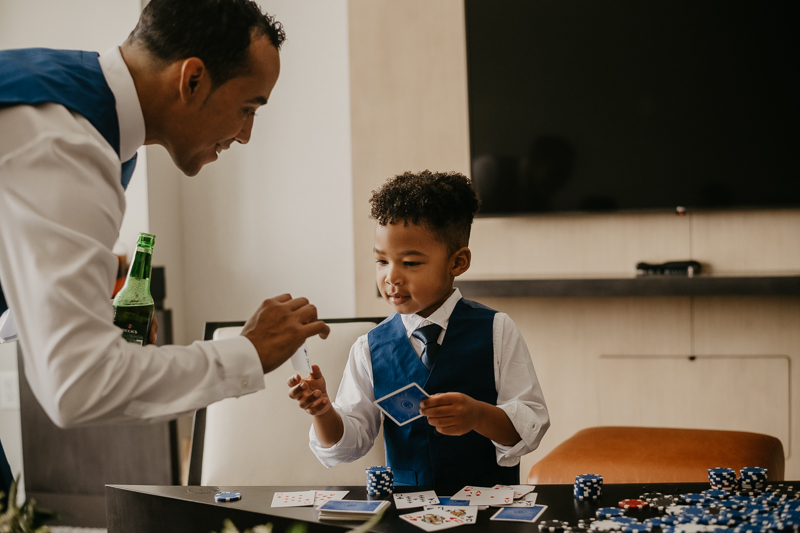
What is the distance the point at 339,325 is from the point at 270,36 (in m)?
0.84

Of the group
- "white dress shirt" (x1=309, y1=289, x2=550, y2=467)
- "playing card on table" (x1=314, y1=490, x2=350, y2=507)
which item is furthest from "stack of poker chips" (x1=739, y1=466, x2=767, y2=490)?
"playing card on table" (x1=314, y1=490, x2=350, y2=507)

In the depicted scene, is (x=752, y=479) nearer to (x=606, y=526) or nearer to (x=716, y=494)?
(x=716, y=494)

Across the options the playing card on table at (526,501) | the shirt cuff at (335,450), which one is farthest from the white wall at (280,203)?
the playing card on table at (526,501)

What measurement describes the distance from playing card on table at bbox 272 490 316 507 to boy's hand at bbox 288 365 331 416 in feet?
0.65

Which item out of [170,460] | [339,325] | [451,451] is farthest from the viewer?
[170,460]

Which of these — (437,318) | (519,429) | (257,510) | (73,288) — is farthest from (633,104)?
(73,288)

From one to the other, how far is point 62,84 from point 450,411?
77 centimetres

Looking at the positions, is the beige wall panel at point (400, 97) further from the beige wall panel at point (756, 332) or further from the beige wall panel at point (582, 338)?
the beige wall panel at point (756, 332)

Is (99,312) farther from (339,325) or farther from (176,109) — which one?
(339,325)

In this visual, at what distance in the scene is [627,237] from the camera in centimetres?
293

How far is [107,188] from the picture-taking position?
899 mm

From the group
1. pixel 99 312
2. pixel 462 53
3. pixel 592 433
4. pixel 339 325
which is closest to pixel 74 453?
pixel 339 325

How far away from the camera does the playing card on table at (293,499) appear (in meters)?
1.11

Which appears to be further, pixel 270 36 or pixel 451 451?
pixel 451 451
